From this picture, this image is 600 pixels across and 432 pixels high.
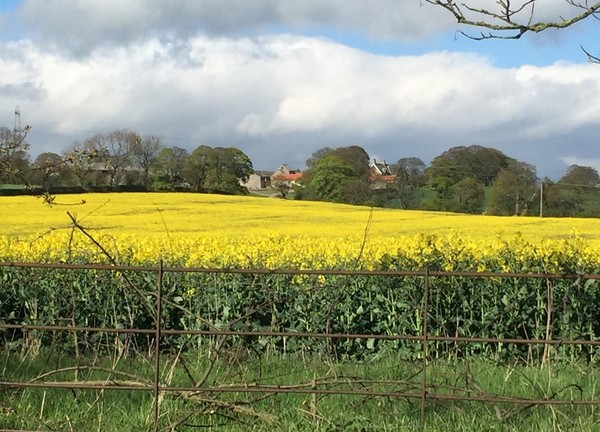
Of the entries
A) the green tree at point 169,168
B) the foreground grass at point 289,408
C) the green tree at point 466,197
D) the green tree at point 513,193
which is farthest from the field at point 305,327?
the green tree at point 169,168

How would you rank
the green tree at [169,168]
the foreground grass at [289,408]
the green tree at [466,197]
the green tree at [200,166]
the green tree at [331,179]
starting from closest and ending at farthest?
the foreground grass at [289,408]
the green tree at [466,197]
the green tree at [169,168]
the green tree at [200,166]
the green tree at [331,179]

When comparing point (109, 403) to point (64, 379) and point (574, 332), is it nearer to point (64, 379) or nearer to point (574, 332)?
point (64, 379)

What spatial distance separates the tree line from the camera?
1602 inches

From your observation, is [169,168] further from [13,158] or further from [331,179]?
[13,158]

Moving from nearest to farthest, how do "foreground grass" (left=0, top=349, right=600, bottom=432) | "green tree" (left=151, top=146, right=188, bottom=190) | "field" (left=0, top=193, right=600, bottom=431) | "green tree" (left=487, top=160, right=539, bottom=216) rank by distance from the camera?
"foreground grass" (left=0, top=349, right=600, bottom=432), "field" (left=0, top=193, right=600, bottom=431), "green tree" (left=487, top=160, right=539, bottom=216), "green tree" (left=151, top=146, right=188, bottom=190)

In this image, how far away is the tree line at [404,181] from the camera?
4069 centimetres

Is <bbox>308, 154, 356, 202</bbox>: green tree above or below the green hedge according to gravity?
Result: above

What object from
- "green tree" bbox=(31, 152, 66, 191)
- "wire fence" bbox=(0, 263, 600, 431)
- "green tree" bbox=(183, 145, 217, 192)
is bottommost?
"wire fence" bbox=(0, 263, 600, 431)

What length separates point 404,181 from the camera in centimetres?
4541

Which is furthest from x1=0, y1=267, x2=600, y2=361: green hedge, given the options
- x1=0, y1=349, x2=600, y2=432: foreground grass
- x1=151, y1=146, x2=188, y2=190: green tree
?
x1=151, y1=146, x2=188, y2=190: green tree

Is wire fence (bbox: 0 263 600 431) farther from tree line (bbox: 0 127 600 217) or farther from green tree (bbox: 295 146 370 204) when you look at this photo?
green tree (bbox: 295 146 370 204)

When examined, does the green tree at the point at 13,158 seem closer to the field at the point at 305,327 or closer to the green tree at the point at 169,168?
the field at the point at 305,327

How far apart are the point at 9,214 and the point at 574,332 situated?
2433 centimetres

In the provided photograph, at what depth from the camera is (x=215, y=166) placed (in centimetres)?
5228
